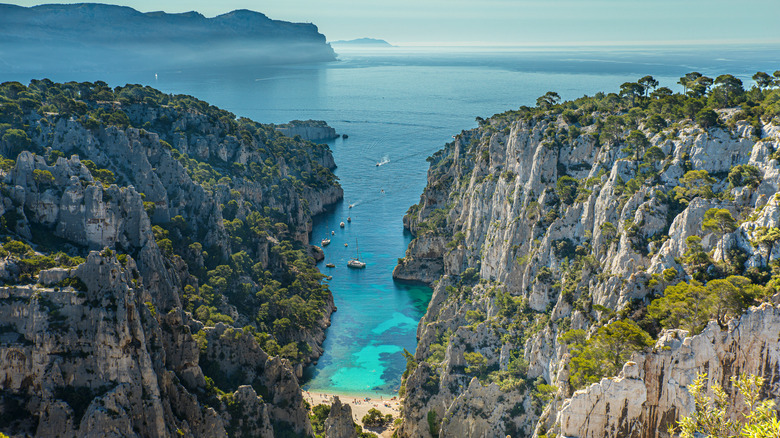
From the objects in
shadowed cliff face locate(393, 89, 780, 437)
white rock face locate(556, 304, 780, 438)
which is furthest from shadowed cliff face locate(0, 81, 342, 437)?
white rock face locate(556, 304, 780, 438)

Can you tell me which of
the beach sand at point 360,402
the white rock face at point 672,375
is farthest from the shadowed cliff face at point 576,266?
the beach sand at point 360,402

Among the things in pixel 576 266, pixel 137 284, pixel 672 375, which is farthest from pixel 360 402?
pixel 672 375

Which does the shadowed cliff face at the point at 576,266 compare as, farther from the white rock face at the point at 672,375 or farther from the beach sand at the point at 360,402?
the beach sand at the point at 360,402

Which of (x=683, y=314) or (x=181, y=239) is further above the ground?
(x=683, y=314)

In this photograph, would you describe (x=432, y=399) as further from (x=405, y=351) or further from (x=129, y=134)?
(x=129, y=134)

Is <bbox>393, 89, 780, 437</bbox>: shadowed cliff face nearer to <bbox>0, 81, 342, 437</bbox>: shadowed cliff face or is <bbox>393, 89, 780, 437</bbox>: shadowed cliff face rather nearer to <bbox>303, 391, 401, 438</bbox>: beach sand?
<bbox>303, 391, 401, 438</bbox>: beach sand

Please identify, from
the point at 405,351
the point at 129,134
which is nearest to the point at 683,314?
the point at 405,351

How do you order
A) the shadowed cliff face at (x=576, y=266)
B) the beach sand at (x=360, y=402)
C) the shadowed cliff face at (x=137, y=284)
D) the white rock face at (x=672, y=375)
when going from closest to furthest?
the white rock face at (x=672, y=375) < the shadowed cliff face at (x=576, y=266) < the shadowed cliff face at (x=137, y=284) < the beach sand at (x=360, y=402)
